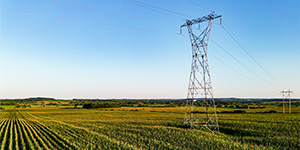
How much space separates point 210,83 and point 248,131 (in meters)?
16.6

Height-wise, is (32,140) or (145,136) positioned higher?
(145,136)

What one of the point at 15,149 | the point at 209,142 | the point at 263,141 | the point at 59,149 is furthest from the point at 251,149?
the point at 15,149

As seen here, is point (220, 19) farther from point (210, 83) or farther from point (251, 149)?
point (251, 149)

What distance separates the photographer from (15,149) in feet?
80.5

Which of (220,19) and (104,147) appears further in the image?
(220,19)

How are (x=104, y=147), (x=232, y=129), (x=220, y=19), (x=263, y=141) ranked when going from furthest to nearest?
1. (x=232, y=129)
2. (x=220, y=19)
3. (x=263, y=141)
4. (x=104, y=147)

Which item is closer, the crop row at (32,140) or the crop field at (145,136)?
the crop field at (145,136)

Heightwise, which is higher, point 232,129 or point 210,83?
point 210,83

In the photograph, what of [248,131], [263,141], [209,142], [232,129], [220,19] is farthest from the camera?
[232,129]

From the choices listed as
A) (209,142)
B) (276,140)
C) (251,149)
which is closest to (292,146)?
(276,140)

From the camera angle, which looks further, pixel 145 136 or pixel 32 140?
→ pixel 145 136

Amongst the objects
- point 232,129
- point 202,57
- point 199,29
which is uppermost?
point 199,29

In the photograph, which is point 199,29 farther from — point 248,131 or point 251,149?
point 248,131

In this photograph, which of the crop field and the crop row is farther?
the crop row
